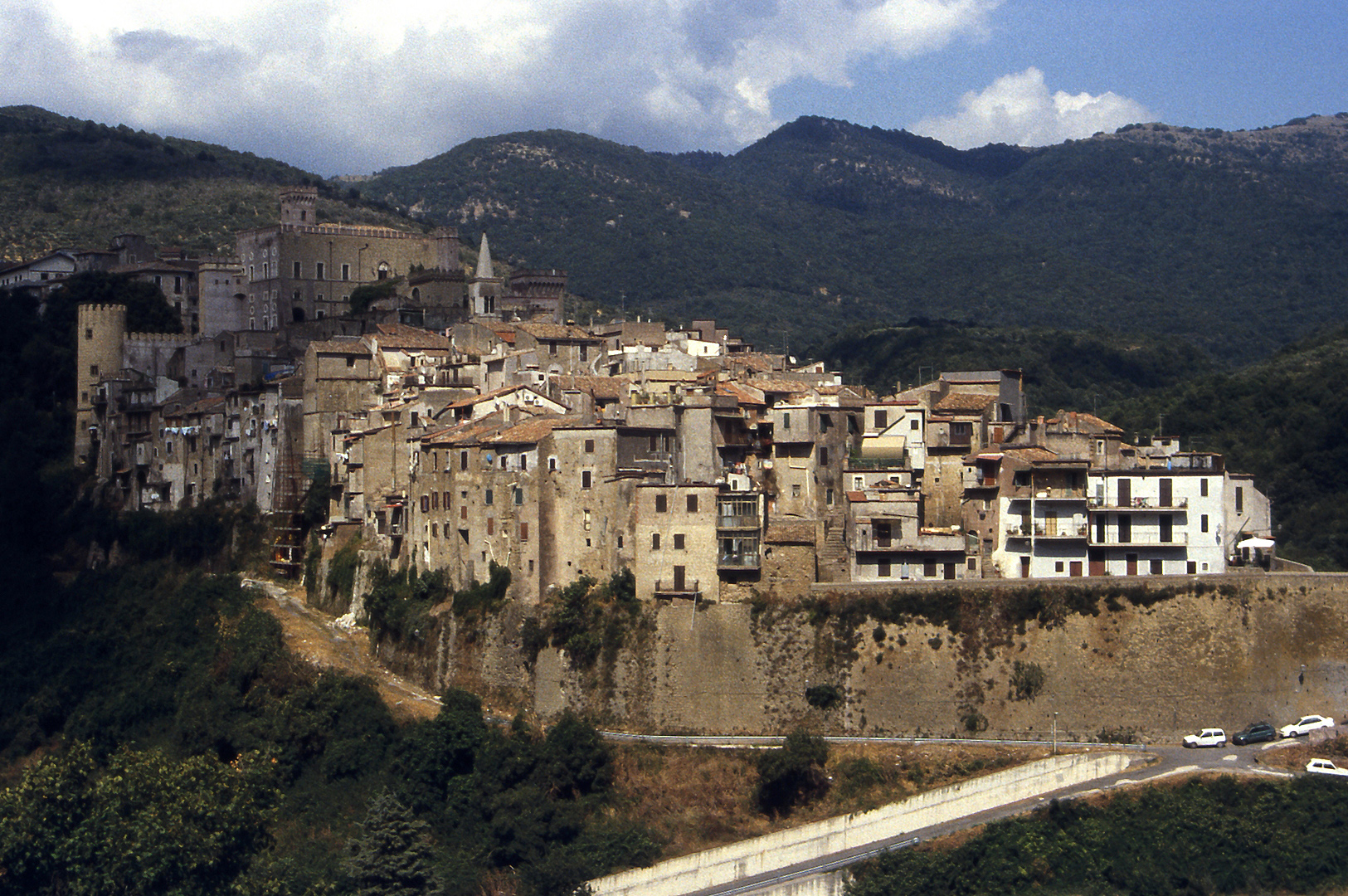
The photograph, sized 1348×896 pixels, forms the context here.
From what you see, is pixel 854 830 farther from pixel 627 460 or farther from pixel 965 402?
pixel 965 402

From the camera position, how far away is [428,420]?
69.4 m

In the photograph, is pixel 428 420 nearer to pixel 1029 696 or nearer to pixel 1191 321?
pixel 1029 696

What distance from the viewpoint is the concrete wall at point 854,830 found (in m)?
52.2

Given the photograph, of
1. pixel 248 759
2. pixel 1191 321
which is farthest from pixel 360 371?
pixel 1191 321

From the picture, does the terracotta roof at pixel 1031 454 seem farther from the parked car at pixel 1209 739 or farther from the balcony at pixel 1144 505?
the parked car at pixel 1209 739

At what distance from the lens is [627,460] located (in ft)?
196

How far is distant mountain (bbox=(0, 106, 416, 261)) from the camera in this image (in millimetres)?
117625

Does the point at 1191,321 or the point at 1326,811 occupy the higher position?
the point at 1191,321

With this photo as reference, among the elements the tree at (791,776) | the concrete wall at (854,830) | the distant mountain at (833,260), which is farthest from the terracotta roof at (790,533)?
the distant mountain at (833,260)

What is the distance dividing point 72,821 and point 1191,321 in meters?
124

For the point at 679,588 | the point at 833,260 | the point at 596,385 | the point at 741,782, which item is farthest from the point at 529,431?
the point at 833,260

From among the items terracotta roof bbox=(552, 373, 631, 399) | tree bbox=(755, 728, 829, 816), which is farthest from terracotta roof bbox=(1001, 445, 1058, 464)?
terracotta roof bbox=(552, 373, 631, 399)

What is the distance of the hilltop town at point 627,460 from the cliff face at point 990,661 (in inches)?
59.6

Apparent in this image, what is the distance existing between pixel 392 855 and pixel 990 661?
1876 centimetres
